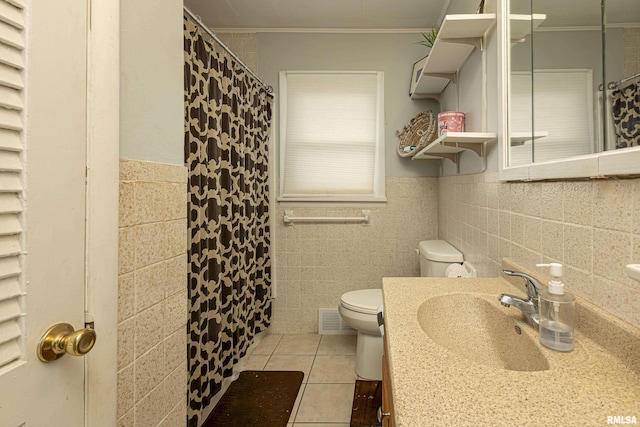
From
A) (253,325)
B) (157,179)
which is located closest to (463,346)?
(157,179)

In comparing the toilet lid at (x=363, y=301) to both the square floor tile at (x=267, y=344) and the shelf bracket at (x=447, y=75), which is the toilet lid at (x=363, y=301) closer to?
the square floor tile at (x=267, y=344)

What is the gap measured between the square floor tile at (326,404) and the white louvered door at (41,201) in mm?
1259

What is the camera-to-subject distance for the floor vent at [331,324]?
2559 millimetres

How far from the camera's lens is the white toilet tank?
1.76 metres

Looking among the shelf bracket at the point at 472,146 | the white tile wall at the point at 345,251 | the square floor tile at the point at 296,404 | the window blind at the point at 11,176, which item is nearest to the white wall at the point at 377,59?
the white tile wall at the point at 345,251

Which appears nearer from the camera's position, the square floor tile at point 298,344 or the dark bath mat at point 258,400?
the dark bath mat at point 258,400

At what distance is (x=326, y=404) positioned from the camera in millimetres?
1756

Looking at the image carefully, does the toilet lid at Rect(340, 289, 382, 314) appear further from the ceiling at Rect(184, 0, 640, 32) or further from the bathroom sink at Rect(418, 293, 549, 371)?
the ceiling at Rect(184, 0, 640, 32)

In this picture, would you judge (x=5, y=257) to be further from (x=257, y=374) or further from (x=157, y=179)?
(x=257, y=374)

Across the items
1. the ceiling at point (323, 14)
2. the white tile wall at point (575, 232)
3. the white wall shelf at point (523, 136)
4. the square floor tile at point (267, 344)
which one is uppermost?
the ceiling at point (323, 14)

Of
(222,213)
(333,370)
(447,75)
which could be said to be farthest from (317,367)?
(447,75)

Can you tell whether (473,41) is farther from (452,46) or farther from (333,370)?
(333,370)

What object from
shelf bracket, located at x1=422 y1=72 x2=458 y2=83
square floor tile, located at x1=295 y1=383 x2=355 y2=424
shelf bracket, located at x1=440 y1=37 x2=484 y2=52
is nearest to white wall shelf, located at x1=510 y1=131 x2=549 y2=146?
shelf bracket, located at x1=440 y1=37 x2=484 y2=52

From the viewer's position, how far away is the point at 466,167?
1.76 metres
